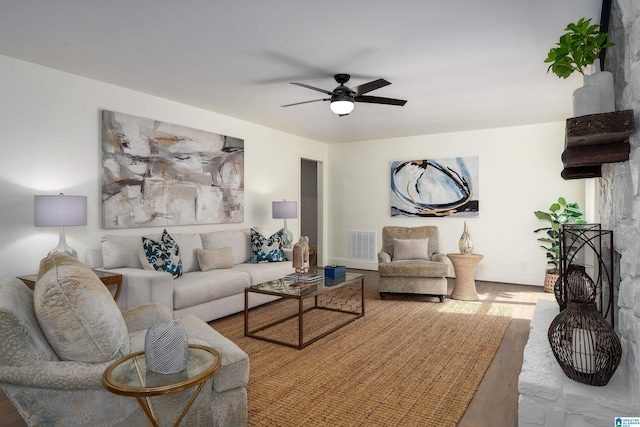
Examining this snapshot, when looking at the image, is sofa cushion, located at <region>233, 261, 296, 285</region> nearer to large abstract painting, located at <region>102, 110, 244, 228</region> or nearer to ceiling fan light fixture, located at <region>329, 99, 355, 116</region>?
large abstract painting, located at <region>102, 110, 244, 228</region>

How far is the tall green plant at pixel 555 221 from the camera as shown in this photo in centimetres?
517

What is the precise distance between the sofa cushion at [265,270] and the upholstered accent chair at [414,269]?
3.97 ft

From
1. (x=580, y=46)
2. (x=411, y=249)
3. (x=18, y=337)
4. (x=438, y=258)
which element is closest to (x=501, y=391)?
(x=580, y=46)

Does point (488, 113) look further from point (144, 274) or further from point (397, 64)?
point (144, 274)

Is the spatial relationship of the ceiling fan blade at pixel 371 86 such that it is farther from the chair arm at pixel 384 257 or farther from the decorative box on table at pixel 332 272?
the chair arm at pixel 384 257

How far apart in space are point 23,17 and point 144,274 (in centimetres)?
205

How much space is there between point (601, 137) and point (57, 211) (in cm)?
356

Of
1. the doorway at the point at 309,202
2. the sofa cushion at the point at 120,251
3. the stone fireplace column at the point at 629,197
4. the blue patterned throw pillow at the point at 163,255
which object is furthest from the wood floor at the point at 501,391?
the doorway at the point at 309,202

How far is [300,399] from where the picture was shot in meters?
2.41

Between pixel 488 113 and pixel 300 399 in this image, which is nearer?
pixel 300 399

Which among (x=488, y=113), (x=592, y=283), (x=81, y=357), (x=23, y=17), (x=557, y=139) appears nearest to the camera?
(x=81, y=357)

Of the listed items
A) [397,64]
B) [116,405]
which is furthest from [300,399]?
[397,64]

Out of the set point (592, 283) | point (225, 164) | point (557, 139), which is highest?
point (557, 139)

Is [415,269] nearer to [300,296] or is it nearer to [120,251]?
[300,296]
